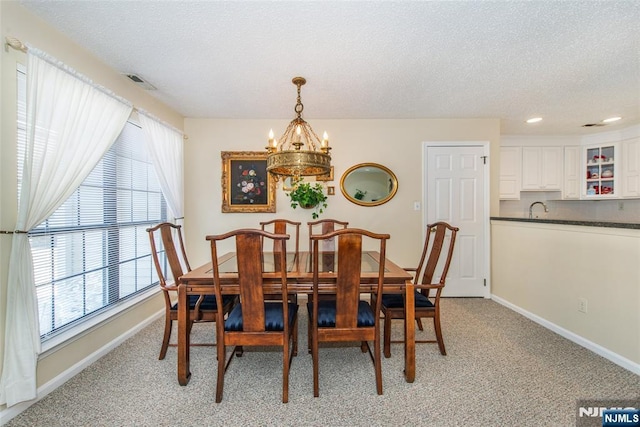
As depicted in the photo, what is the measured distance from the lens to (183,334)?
5.97 feet

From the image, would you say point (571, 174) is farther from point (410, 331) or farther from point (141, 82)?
point (141, 82)

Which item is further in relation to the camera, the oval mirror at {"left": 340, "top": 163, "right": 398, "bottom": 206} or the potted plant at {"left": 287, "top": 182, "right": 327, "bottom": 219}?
the oval mirror at {"left": 340, "top": 163, "right": 398, "bottom": 206}

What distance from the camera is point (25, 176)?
5.27ft

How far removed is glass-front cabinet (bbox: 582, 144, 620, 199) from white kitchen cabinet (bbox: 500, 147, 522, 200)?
100 centimetres

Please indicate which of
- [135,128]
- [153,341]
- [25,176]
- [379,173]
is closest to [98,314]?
[153,341]

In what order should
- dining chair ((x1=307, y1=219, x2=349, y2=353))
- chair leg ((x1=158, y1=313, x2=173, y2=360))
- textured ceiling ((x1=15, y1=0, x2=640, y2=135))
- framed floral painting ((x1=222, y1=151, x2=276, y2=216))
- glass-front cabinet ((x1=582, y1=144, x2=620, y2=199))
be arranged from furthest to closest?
1. glass-front cabinet ((x1=582, y1=144, x2=620, y2=199))
2. framed floral painting ((x1=222, y1=151, x2=276, y2=216))
3. dining chair ((x1=307, y1=219, x2=349, y2=353))
4. chair leg ((x1=158, y1=313, x2=173, y2=360))
5. textured ceiling ((x1=15, y1=0, x2=640, y2=135))

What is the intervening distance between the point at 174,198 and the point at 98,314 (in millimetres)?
1371

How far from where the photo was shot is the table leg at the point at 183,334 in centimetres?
182

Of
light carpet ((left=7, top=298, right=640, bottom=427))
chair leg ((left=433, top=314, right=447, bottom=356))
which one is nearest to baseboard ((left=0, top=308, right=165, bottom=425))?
light carpet ((left=7, top=298, right=640, bottom=427))

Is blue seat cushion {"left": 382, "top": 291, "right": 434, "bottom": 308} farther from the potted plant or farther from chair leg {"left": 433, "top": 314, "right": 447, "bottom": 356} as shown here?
the potted plant

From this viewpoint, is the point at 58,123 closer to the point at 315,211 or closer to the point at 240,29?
the point at 240,29

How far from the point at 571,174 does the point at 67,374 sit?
6502 millimetres

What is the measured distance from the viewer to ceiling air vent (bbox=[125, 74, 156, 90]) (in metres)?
2.43

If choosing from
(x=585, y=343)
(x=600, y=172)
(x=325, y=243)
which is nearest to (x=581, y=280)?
(x=585, y=343)
